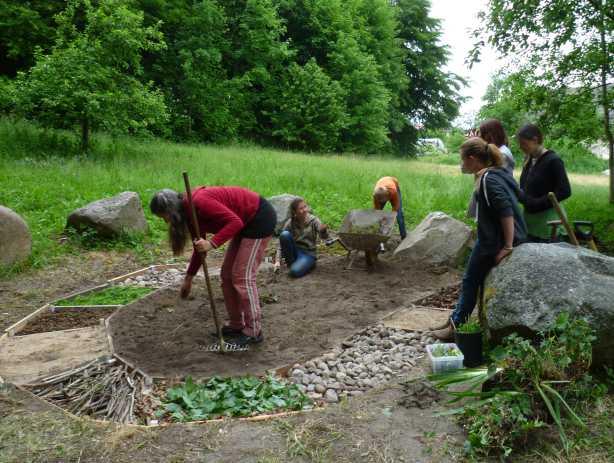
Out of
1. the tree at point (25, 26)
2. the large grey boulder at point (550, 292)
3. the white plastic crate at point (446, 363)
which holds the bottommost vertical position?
the white plastic crate at point (446, 363)

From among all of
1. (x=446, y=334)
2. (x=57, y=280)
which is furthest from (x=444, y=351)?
(x=57, y=280)

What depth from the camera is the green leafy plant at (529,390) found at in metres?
2.88

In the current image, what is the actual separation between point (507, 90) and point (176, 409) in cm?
901

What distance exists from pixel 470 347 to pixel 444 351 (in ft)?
0.60

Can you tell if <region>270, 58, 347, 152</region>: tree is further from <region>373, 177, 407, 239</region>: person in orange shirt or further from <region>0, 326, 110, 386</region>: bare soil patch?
<region>0, 326, 110, 386</region>: bare soil patch

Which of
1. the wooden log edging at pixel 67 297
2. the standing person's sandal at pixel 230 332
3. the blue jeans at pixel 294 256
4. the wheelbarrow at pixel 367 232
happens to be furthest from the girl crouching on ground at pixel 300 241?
the standing person's sandal at pixel 230 332

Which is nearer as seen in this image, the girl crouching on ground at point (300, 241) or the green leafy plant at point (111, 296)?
the green leafy plant at point (111, 296)

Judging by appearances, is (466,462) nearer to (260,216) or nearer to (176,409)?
(176,409)

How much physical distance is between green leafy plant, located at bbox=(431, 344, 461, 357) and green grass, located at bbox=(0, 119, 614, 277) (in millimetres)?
4802

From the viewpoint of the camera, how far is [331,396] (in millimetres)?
3707

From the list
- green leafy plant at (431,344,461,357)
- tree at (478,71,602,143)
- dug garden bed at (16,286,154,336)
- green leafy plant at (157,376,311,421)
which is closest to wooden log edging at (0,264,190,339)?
dug garden bed at (16,286,154,336)

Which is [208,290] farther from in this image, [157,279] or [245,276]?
[157,279]

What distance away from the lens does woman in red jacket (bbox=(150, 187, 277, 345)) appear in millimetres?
4031

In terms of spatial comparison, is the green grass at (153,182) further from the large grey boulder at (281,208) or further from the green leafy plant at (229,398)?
the green leafy plant at (229,398)
